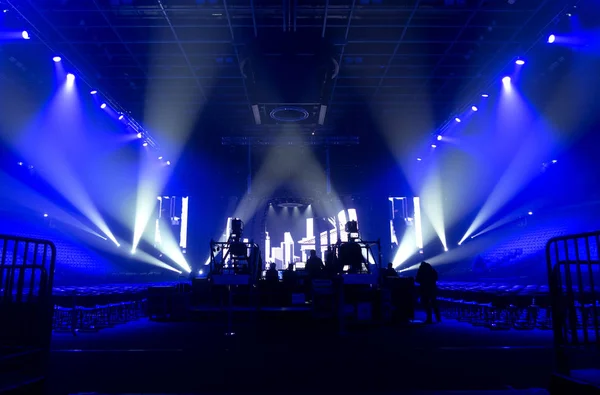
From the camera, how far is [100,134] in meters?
11.4

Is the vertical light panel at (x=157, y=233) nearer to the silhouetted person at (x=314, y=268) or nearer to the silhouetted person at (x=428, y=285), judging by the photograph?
the silhouetted person at (x=314, y=268)

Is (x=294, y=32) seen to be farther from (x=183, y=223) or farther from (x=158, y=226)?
(x=158, y=226)

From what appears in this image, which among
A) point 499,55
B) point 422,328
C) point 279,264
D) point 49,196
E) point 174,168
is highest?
point 499,55

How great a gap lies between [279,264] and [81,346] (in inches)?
407

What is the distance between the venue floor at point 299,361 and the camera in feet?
10.8

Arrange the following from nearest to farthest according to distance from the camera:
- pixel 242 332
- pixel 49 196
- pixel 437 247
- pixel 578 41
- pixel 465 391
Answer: pixel 465 391 < pixel 242 332 < pixel 578 41 < pixel 49 196 < pixel 437 247

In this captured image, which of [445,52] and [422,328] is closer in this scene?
[422,328]

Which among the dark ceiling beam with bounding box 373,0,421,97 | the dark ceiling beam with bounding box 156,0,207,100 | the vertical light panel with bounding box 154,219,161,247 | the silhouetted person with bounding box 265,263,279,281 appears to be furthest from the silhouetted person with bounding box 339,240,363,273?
the vertical light panel with bounding box 154,219,161,247

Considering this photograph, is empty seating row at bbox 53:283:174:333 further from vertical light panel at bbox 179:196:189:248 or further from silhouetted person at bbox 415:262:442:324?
silhouetted person at bbox 415:262:442:324

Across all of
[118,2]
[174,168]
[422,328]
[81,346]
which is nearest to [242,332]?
[81,346]

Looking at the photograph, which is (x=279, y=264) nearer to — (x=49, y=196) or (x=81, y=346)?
(x=49, y=196)

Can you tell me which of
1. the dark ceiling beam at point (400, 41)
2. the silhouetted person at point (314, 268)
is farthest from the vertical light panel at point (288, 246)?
the dark ceiling beam at point (400, 41)

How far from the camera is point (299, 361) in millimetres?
4219

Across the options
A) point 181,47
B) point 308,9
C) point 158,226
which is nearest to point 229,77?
point 181,47
